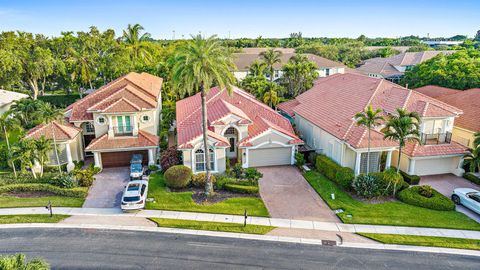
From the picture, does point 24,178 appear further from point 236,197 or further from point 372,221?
point 372,221

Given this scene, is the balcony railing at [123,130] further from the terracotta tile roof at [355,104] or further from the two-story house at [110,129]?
the terracotta tile roof at [355,104]

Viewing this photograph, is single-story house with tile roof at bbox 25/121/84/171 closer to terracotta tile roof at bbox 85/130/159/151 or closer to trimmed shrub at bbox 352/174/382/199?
terracotta tile roof at bbox 85/130/159/151

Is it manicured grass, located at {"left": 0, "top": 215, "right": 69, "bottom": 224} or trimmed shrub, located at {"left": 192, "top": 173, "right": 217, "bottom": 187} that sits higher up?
trimmed shrub, located at {"left": 192, "top": 173, "right": 217, "bottom": 187}

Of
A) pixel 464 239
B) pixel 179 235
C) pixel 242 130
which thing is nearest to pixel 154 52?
pixel 242 130

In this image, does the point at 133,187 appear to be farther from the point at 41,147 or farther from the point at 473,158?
the point at 473,158

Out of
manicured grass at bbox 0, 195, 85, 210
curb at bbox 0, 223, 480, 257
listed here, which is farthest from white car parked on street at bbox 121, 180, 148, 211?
manicured grass at bbox 0, 195, 85, 210

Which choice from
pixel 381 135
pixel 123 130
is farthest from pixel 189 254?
pixel 381 135
